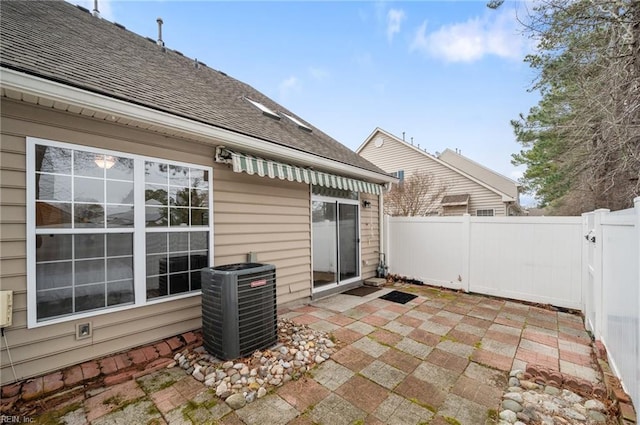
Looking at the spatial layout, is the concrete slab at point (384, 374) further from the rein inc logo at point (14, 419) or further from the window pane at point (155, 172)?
the window pane at point (155, 172)

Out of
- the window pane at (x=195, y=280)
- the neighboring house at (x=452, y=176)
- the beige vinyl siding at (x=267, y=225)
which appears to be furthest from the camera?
the neighboring house at (x=452, y=176)

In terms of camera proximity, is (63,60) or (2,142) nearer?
(2,142)

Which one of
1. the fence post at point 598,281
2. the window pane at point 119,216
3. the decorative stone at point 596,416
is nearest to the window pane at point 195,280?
the window pane at point 119,216

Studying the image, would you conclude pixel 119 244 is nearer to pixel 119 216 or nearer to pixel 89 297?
pixel 119 216

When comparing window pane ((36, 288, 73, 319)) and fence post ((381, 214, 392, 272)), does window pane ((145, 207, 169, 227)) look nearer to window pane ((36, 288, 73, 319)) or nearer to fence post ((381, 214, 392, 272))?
window pane ((36, 288, 73, 319))

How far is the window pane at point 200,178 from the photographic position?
435cm

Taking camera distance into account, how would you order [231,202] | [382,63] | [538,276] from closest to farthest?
1. [231,202]
2. [538,276]
3. [382,63]

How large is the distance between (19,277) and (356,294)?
603cm

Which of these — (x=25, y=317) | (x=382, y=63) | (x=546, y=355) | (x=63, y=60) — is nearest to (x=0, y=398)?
(x=25, y=317)

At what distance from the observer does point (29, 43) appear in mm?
3400

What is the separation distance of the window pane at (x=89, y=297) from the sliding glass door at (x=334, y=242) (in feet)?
13.4

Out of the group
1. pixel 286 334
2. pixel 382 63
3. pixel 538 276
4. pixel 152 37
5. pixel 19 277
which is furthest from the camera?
pixel 382 63

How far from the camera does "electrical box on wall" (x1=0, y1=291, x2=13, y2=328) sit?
2695 mm

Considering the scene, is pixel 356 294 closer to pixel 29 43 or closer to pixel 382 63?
pixel 29 43
